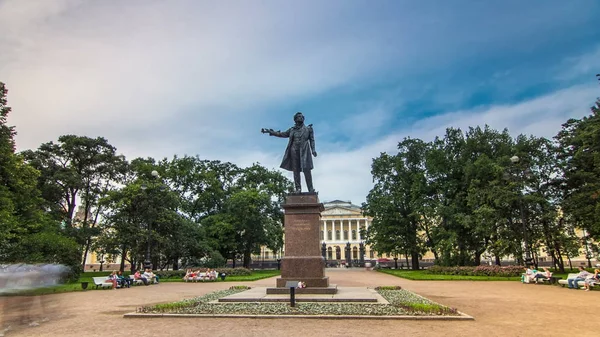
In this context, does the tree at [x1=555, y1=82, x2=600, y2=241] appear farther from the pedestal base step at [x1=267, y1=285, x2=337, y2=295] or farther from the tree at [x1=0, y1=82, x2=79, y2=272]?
the tree at [x1=0, y1=82, x2=79, y2=272]

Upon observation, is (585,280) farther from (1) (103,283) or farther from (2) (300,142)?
(1) (103,283)

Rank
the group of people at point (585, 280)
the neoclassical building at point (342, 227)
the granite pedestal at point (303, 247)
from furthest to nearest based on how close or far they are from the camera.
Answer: the neoclassical building at point (342, 227)
the group of people at point (585, 280)
the granite pedestal at point (303, 247)

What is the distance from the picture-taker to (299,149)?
16.3 metres

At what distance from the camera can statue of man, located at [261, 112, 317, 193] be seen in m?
16.1

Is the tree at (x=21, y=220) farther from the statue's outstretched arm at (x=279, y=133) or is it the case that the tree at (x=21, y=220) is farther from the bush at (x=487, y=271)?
the bush at (x=487, y=271)

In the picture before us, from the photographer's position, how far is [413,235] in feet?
139

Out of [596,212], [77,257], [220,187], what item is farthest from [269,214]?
[596,212]

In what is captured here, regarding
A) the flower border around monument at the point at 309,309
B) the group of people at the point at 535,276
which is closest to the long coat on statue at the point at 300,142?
the flower border around monument at the point at 309,309

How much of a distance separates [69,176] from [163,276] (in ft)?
51.3

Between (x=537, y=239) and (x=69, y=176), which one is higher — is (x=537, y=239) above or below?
below

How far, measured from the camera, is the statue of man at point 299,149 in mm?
16094

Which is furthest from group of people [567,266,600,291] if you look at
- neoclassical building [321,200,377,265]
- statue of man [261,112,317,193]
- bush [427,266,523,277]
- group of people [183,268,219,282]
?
neoclassical building [321,200,377,265]

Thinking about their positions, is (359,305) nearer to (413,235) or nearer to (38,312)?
(38,312)

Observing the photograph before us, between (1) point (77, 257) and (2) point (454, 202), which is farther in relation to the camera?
(2) point (454, 202)
